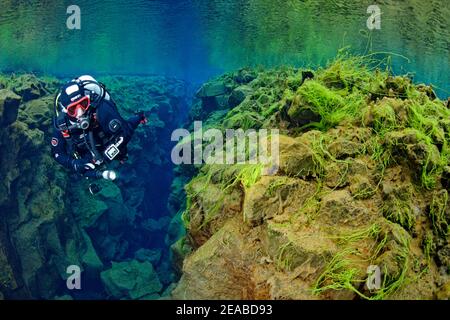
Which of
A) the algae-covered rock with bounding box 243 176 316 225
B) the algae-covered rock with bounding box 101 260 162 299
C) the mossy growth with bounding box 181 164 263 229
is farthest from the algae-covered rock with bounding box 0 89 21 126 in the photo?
the algae-covered rock with bounding box 243 176 316 225

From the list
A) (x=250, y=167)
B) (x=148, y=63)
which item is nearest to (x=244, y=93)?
(x=250, y=167)

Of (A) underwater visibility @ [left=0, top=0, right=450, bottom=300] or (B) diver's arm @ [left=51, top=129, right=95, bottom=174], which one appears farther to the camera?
(B) diver's arm @ [left=51, top=129, right=95, bottom=174]

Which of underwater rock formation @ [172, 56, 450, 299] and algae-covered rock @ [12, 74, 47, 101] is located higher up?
underwater rock formation @ [172, 56, 450, 299]

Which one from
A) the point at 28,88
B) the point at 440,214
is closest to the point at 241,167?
the point at 440,214

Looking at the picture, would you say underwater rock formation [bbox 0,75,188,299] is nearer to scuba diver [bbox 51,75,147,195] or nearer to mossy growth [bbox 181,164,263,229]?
scuba diver [bbox 51,75,147,195]

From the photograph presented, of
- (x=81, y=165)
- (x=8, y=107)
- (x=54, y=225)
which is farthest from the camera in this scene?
(x=54, y=225)

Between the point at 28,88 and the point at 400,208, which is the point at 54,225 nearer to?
the point at 28,88

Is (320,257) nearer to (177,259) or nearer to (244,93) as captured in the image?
(177,259)
